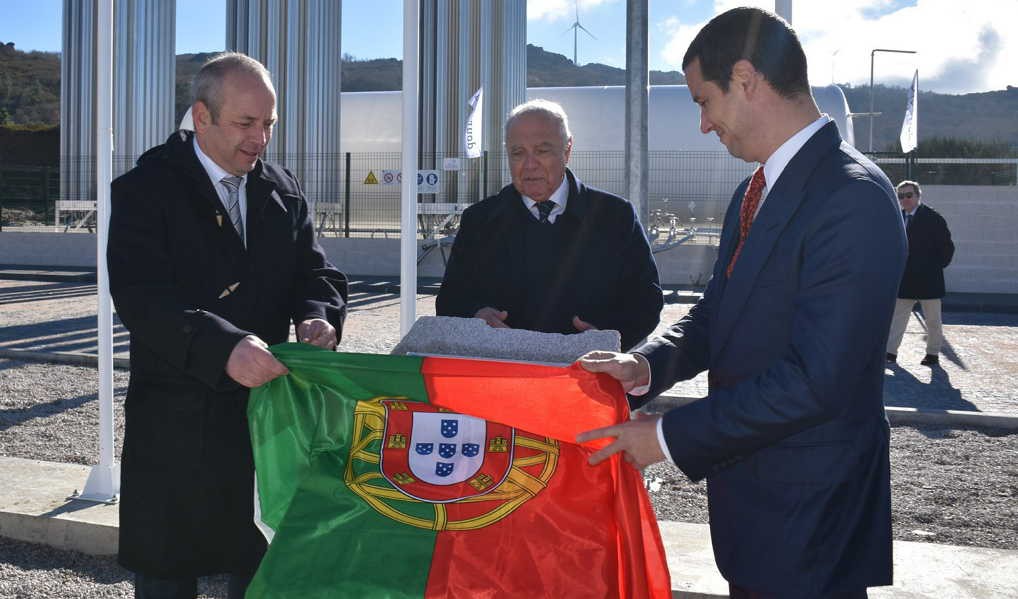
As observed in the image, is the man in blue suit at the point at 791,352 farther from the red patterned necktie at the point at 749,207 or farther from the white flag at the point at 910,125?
the white flag at the point at 910,125

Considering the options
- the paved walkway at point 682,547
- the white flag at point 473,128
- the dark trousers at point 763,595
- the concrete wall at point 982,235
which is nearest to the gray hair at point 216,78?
the dark trousers at point 763,595

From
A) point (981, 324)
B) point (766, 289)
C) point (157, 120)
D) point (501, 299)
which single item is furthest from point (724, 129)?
point (157, 120)

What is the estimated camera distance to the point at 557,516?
2236 millimetres

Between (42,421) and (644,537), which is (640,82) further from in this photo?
(42,421)

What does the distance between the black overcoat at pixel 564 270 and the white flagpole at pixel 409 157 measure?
329 millimetres

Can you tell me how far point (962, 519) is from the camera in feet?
16.9

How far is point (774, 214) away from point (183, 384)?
1686mm

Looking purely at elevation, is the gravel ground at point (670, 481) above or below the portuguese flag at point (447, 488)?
below

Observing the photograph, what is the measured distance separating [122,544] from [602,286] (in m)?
1.83

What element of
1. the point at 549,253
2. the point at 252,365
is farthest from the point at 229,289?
the point at 549,253

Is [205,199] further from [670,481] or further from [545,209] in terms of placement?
[670,481]

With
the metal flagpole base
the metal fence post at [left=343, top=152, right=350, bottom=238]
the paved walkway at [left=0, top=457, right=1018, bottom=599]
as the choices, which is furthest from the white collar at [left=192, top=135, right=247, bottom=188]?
the metal fence post at [left=343, top=152, right=350, bottom=238]

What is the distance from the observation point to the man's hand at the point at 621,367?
2262 mm

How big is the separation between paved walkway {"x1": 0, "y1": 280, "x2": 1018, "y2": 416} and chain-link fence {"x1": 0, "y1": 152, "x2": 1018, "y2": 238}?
12.9 feet
